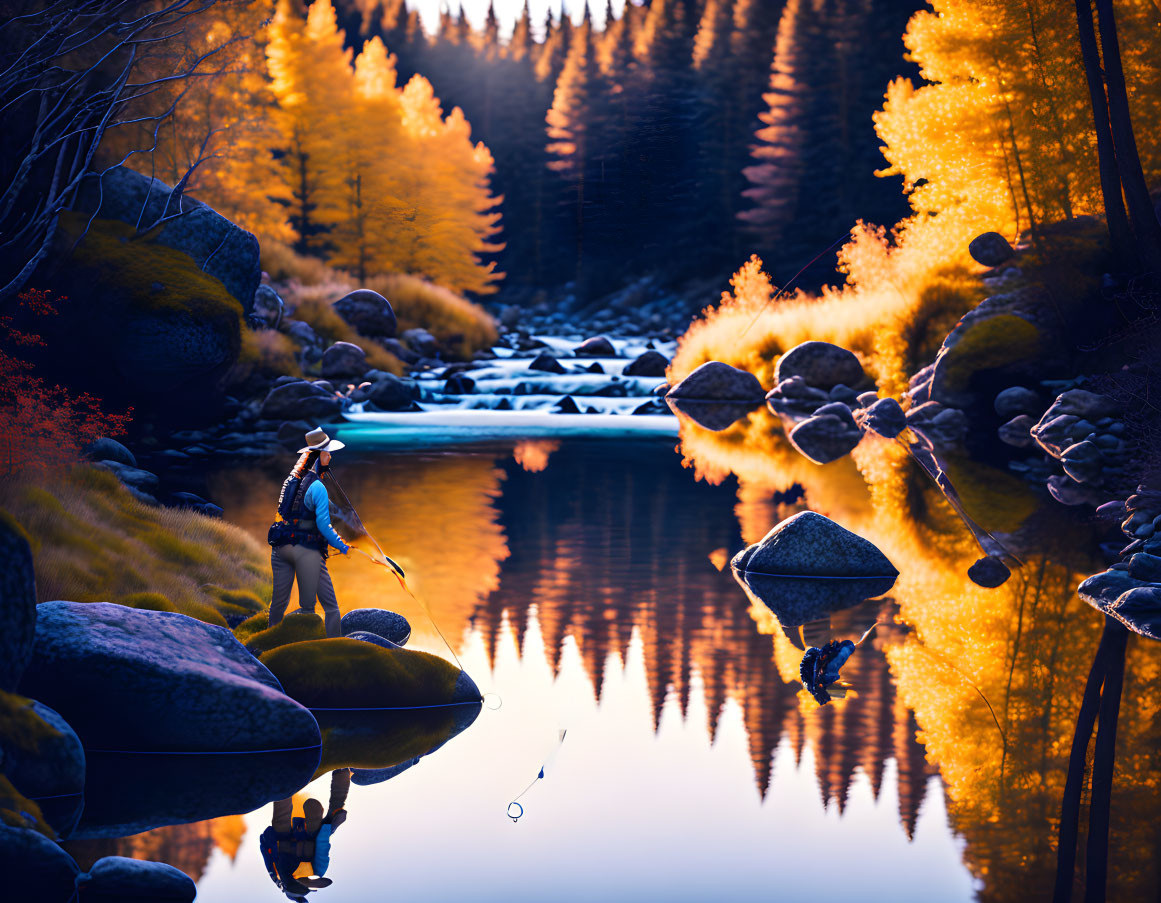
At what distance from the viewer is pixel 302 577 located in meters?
8.61

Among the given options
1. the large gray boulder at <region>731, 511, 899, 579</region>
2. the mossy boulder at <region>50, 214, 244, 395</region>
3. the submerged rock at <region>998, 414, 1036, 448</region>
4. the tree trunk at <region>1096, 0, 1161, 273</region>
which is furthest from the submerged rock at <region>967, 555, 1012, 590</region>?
the mossy boulder at <region>50, 214, 244, 395</region>

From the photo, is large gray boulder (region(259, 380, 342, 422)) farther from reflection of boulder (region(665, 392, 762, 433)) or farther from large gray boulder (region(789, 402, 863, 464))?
large gray boulder (region(789, 402, 863, 464))

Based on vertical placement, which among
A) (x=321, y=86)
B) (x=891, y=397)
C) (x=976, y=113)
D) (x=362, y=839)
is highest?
(x=321, y=86)

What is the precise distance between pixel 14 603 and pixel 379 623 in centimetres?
362

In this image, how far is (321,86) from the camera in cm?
4366

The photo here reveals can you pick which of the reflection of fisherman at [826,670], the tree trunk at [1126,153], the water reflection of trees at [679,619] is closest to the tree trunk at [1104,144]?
the tree trunk at [1126,153]

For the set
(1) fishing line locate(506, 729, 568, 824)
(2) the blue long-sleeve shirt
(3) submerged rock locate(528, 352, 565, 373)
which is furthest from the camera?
(3) submerged rock locate(528, 352, 565, 373)

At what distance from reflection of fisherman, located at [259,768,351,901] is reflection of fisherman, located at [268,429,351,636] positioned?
2.21 meters

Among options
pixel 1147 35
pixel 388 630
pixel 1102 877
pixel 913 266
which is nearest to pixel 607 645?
pixel 388 630

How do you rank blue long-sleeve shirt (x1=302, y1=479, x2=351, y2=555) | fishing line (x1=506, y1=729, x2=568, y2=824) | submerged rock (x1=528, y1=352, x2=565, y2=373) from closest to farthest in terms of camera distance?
fishing line (x1=506, y1=729, x2=568, y2=824) → blue long-sleeve shirt (x1=302, y1=479, x2=351, y2=555) → submerged rock (x1=528, y1=352, x2=565, y2=373)

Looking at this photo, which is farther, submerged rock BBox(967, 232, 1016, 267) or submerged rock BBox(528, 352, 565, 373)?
submerged rock BBox(528, 352, 565, 373)

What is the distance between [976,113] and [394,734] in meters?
20.9

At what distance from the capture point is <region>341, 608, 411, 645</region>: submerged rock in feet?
31.4

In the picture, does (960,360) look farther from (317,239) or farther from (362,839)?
(317,239)
